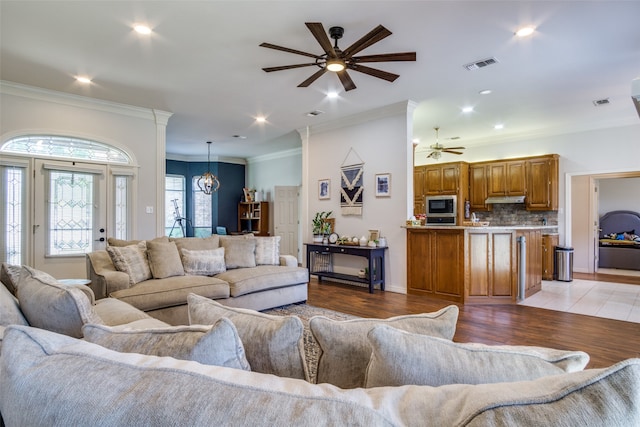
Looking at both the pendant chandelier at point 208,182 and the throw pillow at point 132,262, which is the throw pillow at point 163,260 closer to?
the throw pillow at point 132,262

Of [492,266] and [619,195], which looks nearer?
[492,266]

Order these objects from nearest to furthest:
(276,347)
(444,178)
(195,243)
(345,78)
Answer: (276,347), (345,78), (195,243), (444,178)

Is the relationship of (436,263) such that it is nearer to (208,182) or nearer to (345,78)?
(345,78)

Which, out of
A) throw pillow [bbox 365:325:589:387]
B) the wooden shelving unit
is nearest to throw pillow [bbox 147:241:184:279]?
throw pillow [bbox 365:325:589:387]

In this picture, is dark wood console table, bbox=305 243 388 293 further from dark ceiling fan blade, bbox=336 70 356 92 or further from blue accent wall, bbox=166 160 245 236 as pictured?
blue accent wall, bbox=166 160 245 236

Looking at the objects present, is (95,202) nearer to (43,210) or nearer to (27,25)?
(43,210)

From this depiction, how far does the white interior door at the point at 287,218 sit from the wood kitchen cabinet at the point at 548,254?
541cm

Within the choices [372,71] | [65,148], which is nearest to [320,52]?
[372,71]

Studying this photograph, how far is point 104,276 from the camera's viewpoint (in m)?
3.11

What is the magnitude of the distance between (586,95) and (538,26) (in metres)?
2.60

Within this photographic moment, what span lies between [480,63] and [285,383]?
428cm

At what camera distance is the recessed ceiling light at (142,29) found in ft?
10.2

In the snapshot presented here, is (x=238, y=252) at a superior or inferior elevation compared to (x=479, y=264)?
superior

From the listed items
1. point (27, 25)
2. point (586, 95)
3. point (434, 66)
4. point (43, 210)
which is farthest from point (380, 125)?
point (43, 210)
